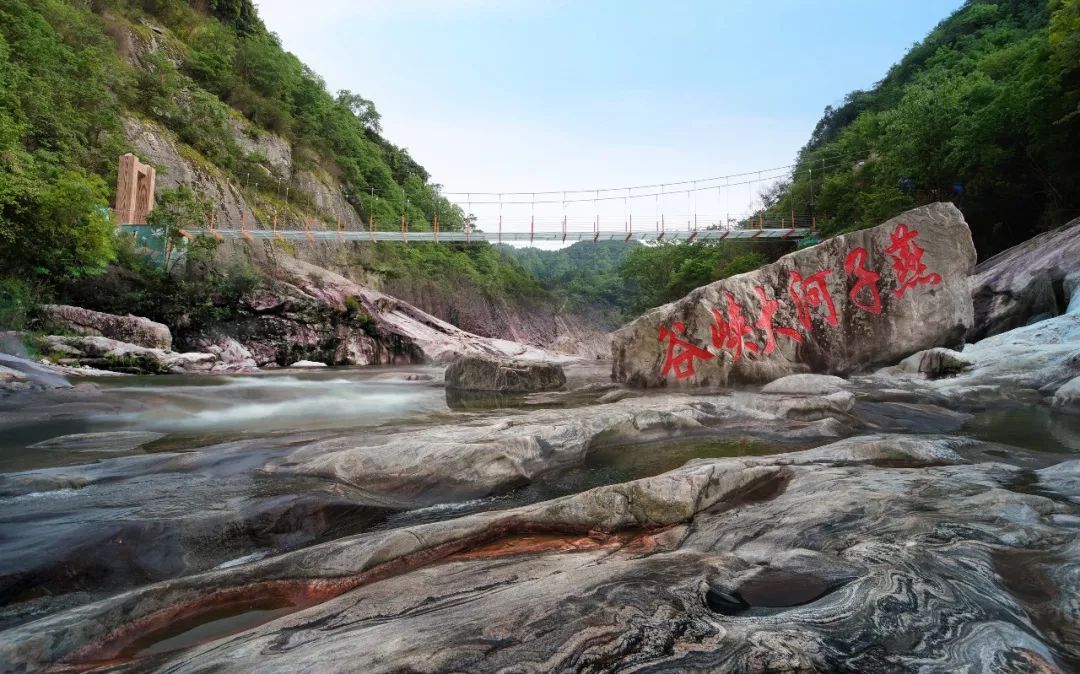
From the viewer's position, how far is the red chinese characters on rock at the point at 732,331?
33.0ft

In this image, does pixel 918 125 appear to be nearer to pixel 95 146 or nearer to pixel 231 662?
pixel 231 662

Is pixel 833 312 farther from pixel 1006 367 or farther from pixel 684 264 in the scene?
pixel 684 264

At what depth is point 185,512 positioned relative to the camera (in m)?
2.98

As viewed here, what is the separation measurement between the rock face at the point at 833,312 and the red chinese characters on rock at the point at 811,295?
0.07 ft

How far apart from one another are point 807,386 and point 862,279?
4164 millimetres

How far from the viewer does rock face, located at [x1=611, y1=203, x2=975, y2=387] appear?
10117 millimetres

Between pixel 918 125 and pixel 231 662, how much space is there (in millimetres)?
22208

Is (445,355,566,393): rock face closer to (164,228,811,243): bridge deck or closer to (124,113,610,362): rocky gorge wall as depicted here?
(124,113,610,362): rocky gorge wall

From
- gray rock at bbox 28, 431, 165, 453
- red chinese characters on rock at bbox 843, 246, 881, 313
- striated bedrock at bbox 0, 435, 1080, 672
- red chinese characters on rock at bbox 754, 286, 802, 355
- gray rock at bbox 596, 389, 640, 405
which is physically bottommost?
gray rock at bbox 28, 431, 165, 453

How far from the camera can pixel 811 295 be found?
10547mm

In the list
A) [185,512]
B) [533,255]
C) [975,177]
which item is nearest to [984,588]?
[185,512]

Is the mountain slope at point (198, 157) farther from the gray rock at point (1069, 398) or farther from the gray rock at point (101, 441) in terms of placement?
the gray rock at point (1069, 398)

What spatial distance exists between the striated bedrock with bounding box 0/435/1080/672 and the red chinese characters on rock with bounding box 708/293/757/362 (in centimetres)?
685

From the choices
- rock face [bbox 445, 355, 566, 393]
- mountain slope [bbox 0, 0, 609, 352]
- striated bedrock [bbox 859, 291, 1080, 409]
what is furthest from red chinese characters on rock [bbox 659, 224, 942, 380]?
mountain slope [bbox 0, 0, 609, 352]
